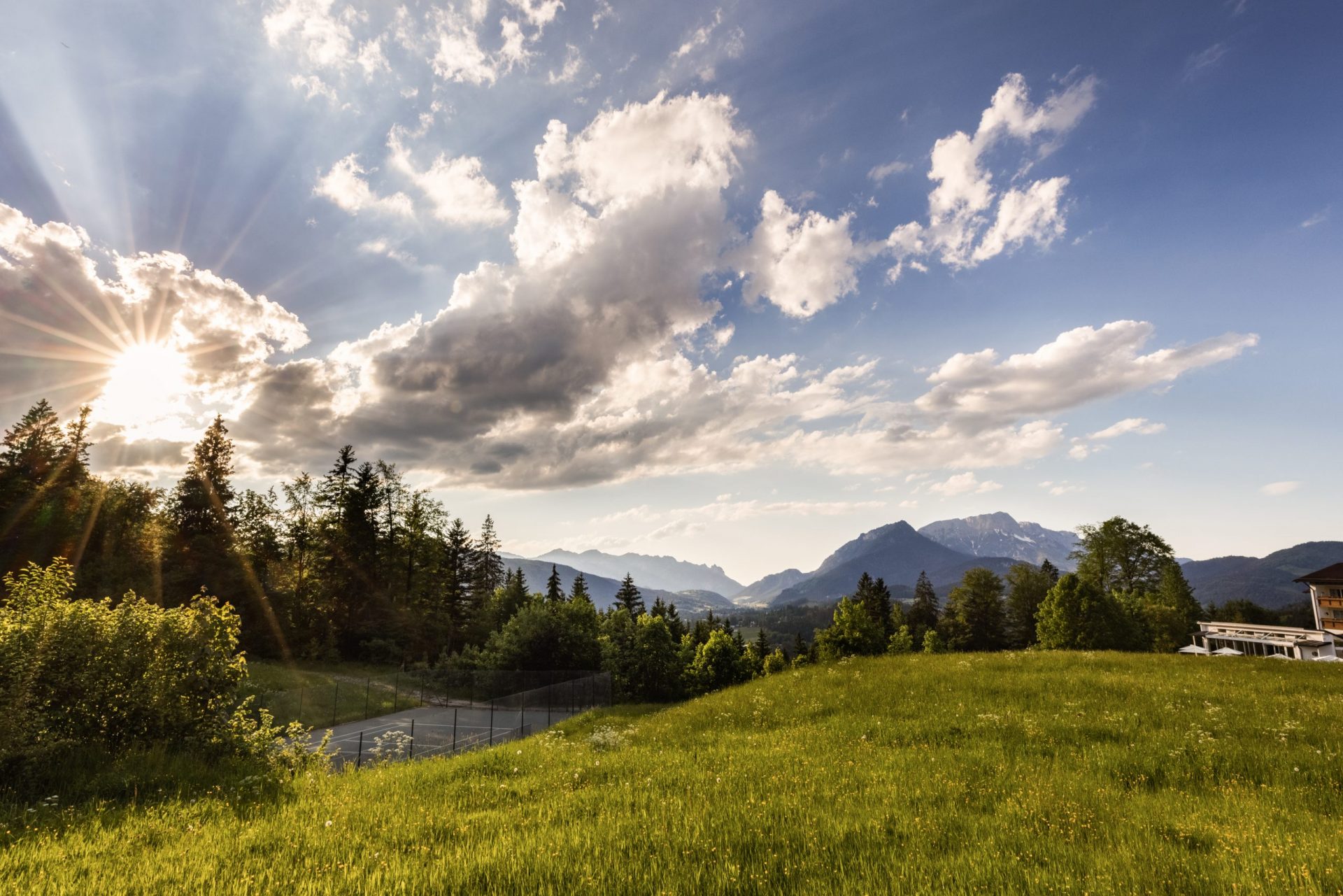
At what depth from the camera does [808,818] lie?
714 cm

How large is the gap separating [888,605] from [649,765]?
96.5 metres

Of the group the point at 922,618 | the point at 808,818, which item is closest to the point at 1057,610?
the point at 922,618

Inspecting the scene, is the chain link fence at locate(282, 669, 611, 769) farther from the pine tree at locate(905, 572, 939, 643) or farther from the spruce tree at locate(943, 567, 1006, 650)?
the pine tree at locate(905, 572, 939, 643)

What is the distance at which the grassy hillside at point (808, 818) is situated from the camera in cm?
549

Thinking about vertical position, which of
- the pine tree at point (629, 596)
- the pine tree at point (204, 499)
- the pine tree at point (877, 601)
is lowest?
the pine tree at point (877, 601)

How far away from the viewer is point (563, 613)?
56.4m

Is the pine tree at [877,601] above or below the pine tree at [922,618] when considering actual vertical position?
above

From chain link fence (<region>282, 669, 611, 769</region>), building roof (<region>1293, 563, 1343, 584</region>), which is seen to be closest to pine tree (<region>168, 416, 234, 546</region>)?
chain link fence (<region>282, 669, 611, 769</region>)

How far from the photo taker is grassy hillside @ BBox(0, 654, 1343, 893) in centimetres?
549

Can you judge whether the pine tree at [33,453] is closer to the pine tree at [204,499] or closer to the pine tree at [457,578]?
the pine tree at [204,499]

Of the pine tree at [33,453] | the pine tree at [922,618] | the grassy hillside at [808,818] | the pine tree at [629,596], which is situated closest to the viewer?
the grassy hillside at [808,818]

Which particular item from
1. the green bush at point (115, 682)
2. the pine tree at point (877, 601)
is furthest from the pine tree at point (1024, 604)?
the green bush at point (115, 682)

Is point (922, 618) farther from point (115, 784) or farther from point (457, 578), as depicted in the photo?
point (115, 784)

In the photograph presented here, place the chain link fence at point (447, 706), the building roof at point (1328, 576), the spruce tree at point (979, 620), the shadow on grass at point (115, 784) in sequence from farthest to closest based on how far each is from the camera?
the spruce tree at point (979, 620), the building roof at point (1328, 576), the chain link fence at point (447, 706), the shadow on grass at point (115, 784)
